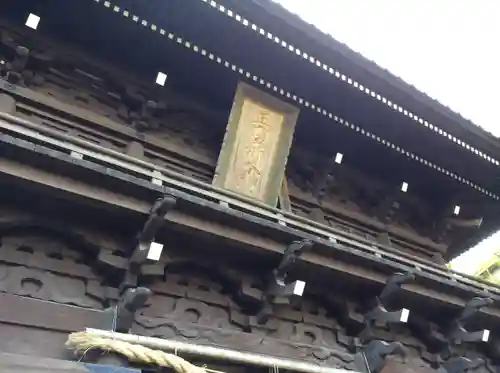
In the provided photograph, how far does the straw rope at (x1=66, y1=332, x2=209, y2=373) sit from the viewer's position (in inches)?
132

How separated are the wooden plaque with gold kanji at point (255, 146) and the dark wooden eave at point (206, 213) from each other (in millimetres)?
412

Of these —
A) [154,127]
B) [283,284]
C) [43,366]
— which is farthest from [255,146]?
[43,366]

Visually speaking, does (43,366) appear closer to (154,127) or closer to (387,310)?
(154,127)

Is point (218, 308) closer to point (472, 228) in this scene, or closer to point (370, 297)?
point (370, 297)

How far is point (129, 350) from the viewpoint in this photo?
3381 millimetres

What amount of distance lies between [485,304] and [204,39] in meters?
4.09

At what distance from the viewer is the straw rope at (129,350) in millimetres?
3361

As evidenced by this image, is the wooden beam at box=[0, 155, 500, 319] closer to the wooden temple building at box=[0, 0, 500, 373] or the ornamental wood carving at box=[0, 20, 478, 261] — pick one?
the wooden temple building at box=[0, 0, 500, 373]

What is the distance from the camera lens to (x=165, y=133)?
218 inches

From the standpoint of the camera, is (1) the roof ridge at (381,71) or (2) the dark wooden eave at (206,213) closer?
(2) the dark wooden eave at (206,213)

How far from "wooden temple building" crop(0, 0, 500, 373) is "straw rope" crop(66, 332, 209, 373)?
6cm

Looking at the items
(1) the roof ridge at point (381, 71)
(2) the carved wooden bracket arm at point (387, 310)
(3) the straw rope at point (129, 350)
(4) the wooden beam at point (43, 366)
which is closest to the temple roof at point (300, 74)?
(1) the roof ridge at point (381, 71)

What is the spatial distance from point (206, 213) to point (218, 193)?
691 mm

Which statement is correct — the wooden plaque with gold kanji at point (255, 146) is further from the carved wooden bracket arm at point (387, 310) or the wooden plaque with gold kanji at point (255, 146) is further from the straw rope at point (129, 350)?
the straw rope at point (129, 350)
